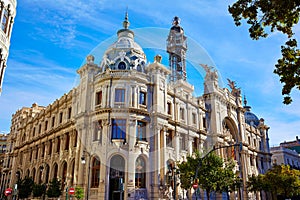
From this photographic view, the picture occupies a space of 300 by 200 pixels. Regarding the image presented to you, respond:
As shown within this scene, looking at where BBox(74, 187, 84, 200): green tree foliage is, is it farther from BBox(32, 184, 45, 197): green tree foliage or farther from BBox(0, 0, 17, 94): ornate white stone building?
BBox(0, 0, 17, 94): ornate white stone building

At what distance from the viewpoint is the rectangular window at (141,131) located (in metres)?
32.9

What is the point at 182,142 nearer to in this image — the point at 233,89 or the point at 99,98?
the point at 99,98

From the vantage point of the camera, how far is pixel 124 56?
116ft

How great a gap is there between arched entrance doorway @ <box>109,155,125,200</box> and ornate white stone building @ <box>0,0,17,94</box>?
1468 centimetres

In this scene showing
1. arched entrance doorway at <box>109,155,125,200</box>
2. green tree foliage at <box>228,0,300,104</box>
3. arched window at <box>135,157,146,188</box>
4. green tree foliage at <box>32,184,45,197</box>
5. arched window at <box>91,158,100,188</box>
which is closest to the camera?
green tree foliage at <box>228,0,300,104</box>

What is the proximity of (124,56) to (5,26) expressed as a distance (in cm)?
1586

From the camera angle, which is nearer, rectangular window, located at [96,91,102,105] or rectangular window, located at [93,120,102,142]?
rectangular window, located at [93,120,102,142]

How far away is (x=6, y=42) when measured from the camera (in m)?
21.4

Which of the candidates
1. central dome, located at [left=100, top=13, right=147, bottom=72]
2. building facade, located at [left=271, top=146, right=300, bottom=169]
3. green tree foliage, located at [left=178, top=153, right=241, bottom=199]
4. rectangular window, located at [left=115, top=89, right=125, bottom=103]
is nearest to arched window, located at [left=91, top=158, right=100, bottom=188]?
rectangular window, located at [left=115, top=89, right=125, bottom=103]

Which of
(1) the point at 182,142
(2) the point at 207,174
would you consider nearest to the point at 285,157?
(1) the point at 182,142

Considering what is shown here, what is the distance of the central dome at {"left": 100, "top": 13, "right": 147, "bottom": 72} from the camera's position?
115ft

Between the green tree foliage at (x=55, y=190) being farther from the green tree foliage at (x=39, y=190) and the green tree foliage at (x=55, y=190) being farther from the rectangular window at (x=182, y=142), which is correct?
the rectangular window at (x=182, y=142)

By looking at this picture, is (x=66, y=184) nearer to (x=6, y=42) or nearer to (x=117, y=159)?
(x=117, y=159)

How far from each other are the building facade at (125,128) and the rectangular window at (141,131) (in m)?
0.12
